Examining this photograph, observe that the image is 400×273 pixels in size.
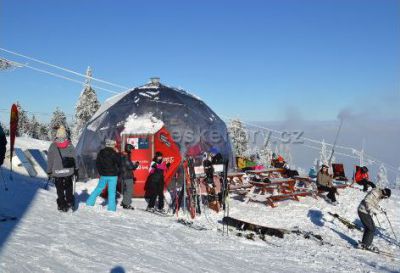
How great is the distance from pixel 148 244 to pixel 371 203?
17.9 feet

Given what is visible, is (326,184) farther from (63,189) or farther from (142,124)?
(63,189)

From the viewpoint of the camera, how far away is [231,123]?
184ft

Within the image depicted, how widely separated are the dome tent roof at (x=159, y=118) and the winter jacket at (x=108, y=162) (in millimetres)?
5142

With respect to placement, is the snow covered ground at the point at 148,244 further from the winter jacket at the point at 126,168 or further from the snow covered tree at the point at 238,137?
the snow covered tree at the point at 238,137

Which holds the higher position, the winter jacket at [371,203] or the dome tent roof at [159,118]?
the dome tent roof at [159,118]

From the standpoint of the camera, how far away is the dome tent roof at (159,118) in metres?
15.2

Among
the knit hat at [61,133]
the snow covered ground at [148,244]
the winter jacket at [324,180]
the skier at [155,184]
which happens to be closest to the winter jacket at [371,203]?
the snow covered ground at [148,244]

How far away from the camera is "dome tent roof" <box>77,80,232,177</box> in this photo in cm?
1518

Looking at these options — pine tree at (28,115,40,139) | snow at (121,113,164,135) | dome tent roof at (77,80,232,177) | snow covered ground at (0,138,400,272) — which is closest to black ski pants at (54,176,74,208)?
snow covered ground at (0,138,400,272)

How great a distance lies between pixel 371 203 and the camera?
371 inches

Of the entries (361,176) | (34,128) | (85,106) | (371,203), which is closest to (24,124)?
(34,128)

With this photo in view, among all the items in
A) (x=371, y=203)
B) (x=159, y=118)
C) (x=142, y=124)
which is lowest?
(x=371, y=203)

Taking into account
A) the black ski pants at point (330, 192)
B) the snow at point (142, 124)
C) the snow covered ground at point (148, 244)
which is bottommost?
the snow covered ground at point (148, 244)

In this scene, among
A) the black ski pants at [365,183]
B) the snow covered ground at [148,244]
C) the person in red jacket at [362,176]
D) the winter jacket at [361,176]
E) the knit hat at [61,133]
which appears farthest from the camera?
the winter jacket at [361,176]
